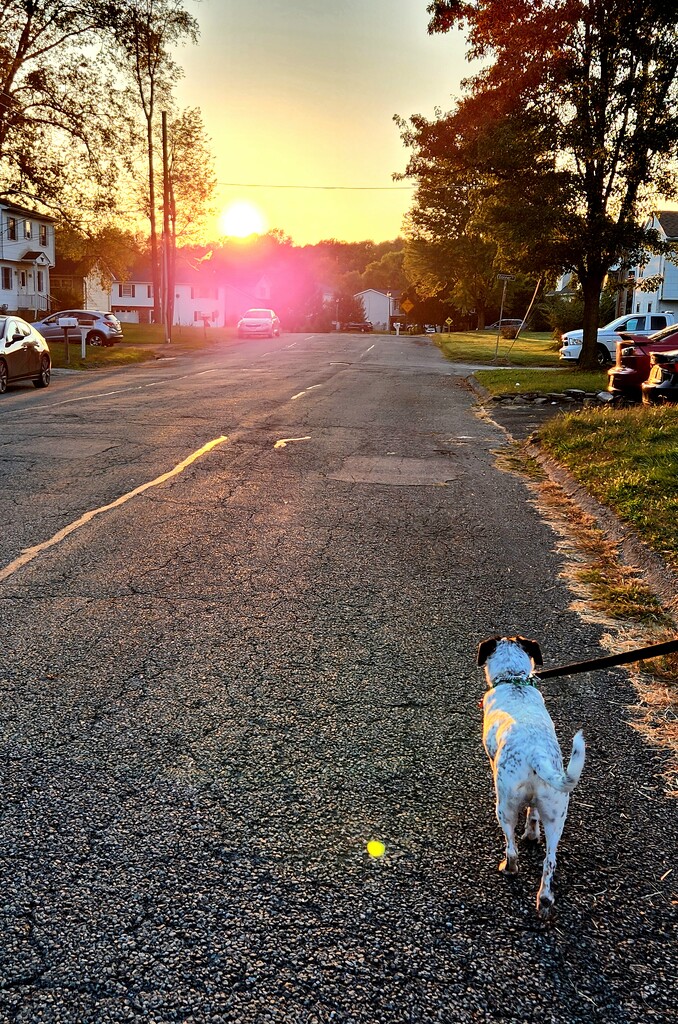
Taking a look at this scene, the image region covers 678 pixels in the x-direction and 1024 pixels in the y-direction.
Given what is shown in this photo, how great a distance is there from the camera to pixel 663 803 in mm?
3322

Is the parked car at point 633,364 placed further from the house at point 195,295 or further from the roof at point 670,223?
the house at point 195,295

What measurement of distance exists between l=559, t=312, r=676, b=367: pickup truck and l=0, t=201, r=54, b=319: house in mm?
36851

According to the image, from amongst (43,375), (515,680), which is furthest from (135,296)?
(515,680)

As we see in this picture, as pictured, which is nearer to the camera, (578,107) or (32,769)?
(32,769)

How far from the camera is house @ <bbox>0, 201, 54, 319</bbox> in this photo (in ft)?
187

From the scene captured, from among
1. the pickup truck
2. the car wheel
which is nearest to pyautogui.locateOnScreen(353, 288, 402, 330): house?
the pickup truck

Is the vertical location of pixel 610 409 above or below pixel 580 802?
above

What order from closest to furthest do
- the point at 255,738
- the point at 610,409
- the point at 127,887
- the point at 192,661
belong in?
the point at 127,887
the point at 255,738
the point at 192,661
the point at 610,409

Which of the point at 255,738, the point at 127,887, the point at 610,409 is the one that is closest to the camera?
the point at 127,887

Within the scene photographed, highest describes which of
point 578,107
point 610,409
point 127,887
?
point 578,107

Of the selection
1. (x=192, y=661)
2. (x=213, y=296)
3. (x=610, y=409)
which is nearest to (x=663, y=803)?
(x=192, y=661)

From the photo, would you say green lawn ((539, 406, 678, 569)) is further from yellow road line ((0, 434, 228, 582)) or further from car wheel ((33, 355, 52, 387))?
car wheel ((33, 355, 52, 387))

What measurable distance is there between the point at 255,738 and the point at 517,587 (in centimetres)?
276

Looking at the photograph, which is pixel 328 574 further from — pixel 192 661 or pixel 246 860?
pixel 246 860
